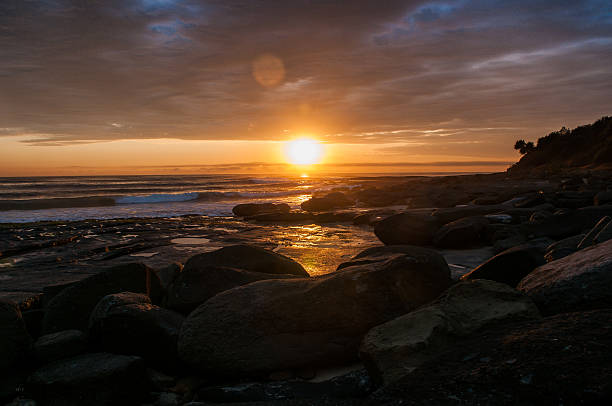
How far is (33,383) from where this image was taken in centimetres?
292

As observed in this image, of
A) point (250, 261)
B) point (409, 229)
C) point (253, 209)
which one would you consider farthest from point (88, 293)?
point (253, 209)

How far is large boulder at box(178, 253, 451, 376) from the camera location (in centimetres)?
309

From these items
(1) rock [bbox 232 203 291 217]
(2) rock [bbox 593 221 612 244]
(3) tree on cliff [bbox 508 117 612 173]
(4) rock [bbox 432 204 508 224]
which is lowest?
(1) rock [bbox 232 203 291 217]

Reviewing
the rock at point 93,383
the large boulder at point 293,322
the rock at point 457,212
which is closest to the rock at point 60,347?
the rock at point 93,383

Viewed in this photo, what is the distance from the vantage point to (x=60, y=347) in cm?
335

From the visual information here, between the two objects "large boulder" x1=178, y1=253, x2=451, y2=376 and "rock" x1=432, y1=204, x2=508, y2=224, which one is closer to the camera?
"large boulder" x1=178, y1=253, x2=451, y2=376

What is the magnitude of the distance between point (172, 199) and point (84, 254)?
2306 cm

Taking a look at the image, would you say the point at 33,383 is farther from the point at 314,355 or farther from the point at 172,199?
the point at 172,199

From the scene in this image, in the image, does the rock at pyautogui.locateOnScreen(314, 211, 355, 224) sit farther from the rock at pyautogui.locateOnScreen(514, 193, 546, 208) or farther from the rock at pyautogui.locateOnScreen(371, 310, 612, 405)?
the rock at pyautogui.locateOnScreen(371, 310, 612, 405)

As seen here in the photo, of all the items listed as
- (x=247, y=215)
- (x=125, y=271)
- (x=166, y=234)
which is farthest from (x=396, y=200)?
(x=125, y=271)

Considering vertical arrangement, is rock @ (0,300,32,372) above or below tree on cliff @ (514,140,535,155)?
below

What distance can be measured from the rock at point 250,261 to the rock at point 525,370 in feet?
9.88

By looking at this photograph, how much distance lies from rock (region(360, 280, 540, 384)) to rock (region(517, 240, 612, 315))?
204mm

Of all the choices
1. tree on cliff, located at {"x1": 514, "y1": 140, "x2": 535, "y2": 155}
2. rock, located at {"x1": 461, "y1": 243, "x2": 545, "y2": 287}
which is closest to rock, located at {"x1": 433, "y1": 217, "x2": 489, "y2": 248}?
rock, located at {"x1": 461, "y1": 243, "x2": 545, "y2": 287}
